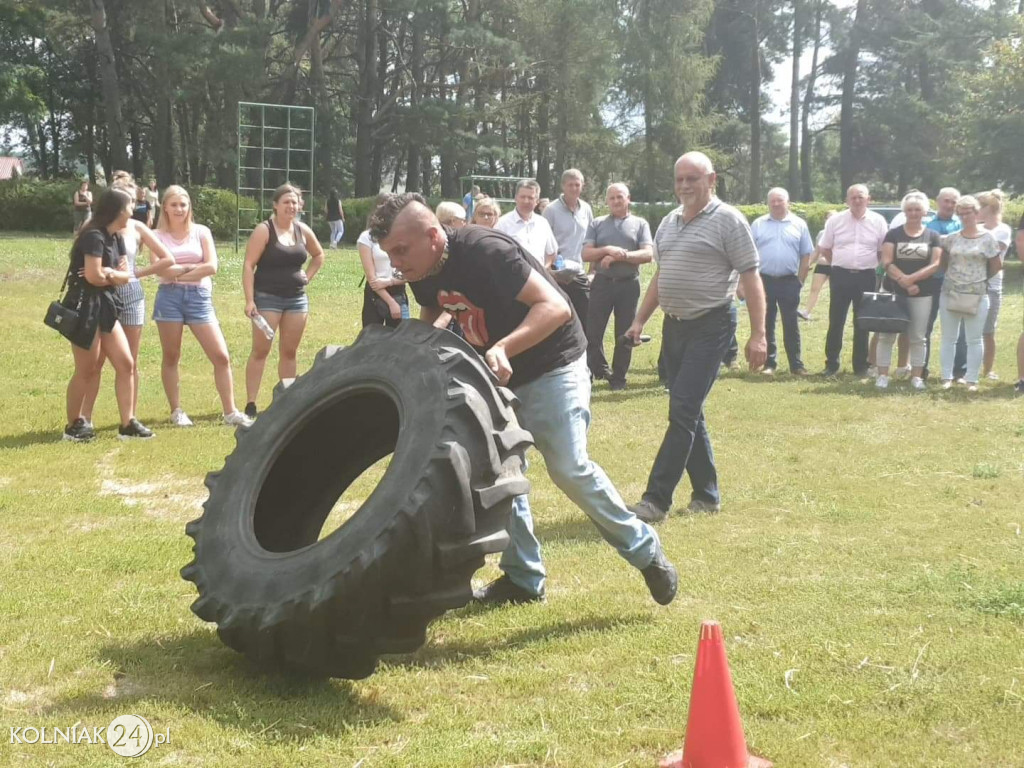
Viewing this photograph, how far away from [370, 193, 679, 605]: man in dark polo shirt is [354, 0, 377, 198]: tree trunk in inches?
1443

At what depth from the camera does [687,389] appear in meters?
6.34

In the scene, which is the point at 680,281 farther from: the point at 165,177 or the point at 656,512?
the point at 165,177

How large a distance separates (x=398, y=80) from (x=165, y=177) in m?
11.7

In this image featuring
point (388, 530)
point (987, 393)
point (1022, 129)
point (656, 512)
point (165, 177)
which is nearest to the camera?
point (388, 530)

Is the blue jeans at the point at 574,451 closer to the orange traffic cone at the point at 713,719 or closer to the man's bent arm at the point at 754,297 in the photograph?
the orange traffic cone at the point at 713,719

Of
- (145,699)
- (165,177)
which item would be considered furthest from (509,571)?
(165,177)

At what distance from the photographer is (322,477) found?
15.9 ft

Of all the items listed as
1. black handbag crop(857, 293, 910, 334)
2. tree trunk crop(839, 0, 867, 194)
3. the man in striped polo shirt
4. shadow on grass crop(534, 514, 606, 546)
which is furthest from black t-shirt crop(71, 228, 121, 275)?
tree trunk crop(839, 0, 867, 194)

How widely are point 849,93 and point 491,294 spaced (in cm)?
5984

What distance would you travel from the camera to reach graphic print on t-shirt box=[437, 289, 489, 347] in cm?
448

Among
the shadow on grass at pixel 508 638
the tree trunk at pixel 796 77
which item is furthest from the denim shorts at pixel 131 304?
the tree trunk at pixel 796 77

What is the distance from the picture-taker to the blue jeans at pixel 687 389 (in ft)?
20.7

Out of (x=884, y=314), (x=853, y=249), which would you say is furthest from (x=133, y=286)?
(x=853, y=249)

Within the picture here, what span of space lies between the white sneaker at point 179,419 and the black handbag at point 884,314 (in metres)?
6.77
